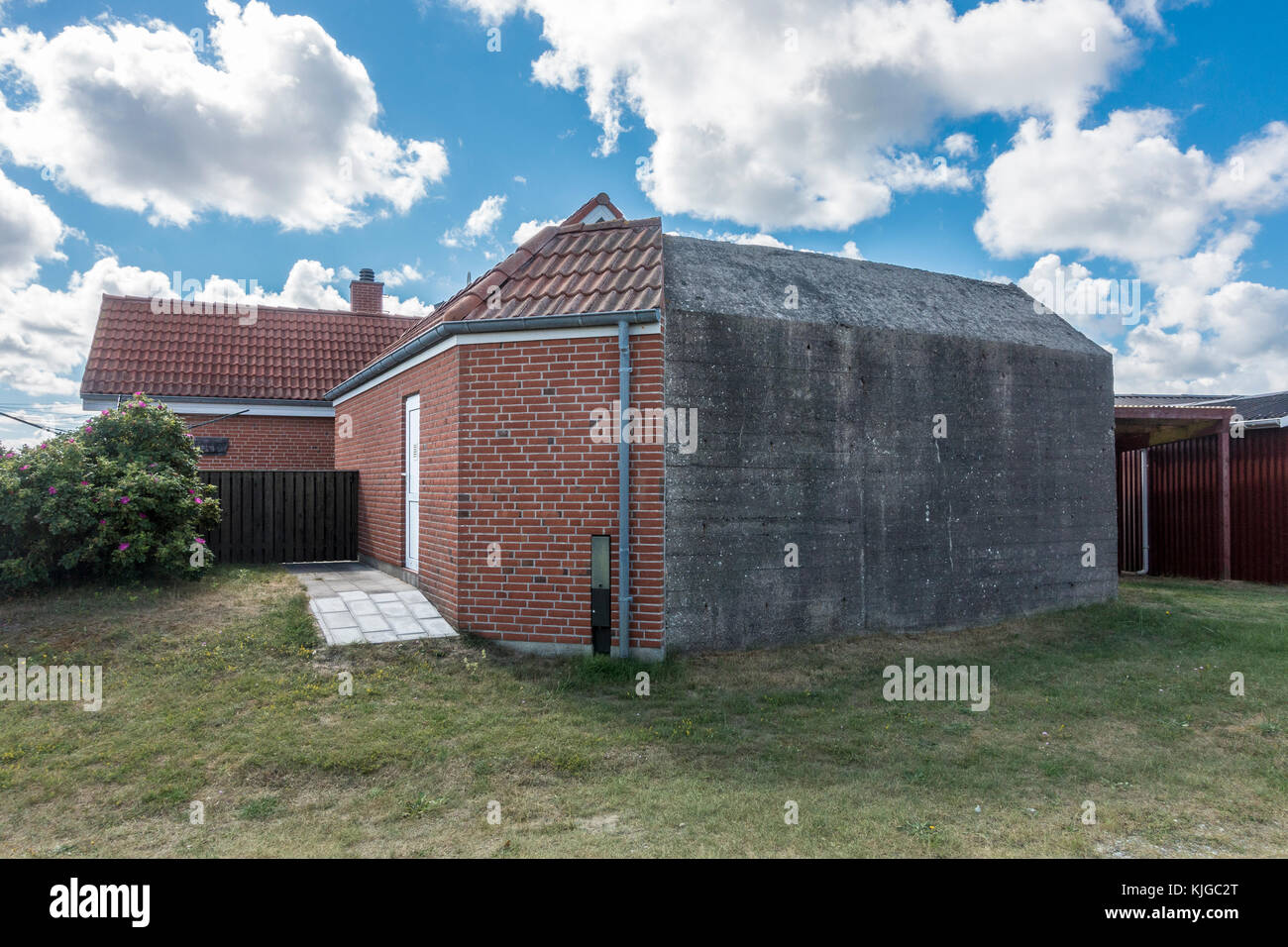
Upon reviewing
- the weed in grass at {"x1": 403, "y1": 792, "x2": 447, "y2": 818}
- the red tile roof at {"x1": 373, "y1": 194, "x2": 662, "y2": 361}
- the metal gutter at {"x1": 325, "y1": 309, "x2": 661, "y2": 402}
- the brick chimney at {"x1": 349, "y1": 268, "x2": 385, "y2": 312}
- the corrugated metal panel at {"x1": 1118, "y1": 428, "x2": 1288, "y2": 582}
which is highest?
the brick chimney at {"x1": 349, "y1": 268, "x2": 385, "y2": 312}

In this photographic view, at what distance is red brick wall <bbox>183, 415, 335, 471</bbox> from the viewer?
49.7 feet

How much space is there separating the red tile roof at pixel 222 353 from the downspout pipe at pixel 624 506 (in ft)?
36.8

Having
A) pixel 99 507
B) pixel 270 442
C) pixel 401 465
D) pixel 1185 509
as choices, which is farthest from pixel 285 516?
pixel 1185 509

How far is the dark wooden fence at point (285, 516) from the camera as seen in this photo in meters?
11.2

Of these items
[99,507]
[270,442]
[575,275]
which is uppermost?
[575,275]

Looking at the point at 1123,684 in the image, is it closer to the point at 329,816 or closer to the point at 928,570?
the point at 928,570

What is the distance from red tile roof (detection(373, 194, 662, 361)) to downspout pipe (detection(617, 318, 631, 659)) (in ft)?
1.65

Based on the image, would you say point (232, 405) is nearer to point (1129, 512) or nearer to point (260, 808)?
point (260, 808)

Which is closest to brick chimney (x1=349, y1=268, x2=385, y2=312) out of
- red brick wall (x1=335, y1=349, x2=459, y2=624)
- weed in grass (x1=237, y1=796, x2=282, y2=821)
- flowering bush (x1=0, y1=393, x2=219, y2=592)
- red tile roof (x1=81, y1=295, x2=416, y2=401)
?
red tile roof (x1=81, y1=295, x2=416, y2=401)

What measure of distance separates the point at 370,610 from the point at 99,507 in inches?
134

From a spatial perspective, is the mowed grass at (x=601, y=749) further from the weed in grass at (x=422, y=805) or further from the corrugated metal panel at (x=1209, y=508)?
the corrugated metal panel at (x=1209, y=508)

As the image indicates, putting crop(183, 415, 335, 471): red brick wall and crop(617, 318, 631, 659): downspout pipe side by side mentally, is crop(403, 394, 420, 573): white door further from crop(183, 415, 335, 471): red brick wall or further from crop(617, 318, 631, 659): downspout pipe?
crop(183, 415, 335, 471): red brick wall

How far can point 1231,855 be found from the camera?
3857 millimetres

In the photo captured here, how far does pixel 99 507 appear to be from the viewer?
322 inches
